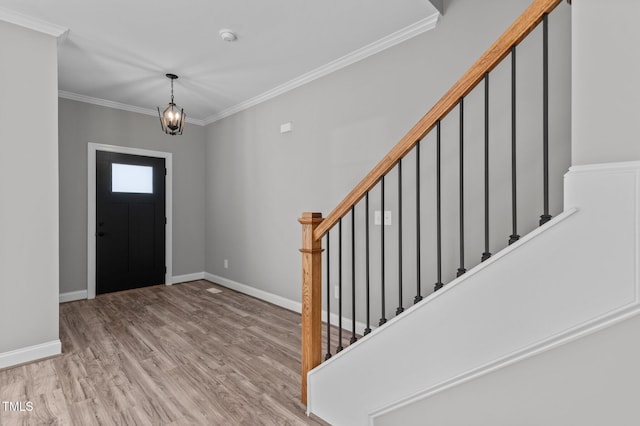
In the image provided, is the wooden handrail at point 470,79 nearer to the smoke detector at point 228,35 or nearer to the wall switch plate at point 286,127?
the smoke detector at point 228,35

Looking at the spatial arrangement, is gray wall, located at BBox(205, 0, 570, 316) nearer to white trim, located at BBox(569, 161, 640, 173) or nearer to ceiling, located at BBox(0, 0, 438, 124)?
ceiling, located at BBox(0, 0, 438, 124)

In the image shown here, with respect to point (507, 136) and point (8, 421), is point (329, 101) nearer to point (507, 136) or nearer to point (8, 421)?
point (507, 136)

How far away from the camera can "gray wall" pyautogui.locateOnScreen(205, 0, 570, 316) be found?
2.12 m

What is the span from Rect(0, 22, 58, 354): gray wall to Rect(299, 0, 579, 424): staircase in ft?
7.66

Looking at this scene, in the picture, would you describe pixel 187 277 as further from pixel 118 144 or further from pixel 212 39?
pixel 212 39

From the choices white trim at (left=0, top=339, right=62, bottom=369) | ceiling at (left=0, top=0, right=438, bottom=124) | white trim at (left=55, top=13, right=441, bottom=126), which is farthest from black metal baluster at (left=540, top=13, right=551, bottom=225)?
white trim at (left=0, top=339, right=62, bottom=369)

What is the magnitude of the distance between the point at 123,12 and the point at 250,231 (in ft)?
9.23

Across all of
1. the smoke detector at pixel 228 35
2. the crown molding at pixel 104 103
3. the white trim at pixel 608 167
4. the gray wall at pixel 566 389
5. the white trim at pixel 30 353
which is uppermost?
the smoke detector at pixel 228 35

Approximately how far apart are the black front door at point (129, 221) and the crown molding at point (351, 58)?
181 centimetres

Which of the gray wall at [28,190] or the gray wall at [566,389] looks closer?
the gray wall at [566,389]

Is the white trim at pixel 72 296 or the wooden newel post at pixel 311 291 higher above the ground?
the wooden newel post at pixel 311 291

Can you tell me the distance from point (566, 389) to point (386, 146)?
222 cm

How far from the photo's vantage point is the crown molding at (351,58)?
8.62 feet

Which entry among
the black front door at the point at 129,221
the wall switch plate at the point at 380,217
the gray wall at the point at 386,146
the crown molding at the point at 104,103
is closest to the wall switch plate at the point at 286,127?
the gray wall at the point at 386,146
